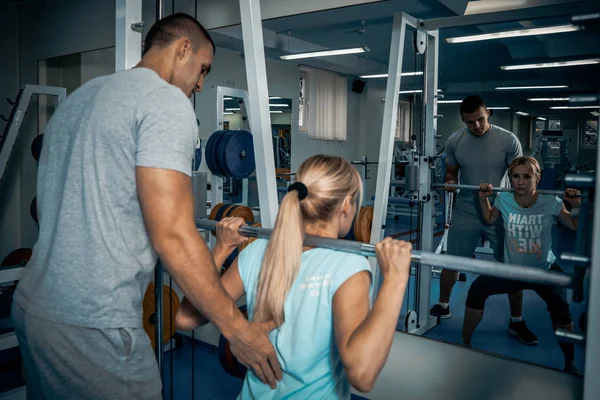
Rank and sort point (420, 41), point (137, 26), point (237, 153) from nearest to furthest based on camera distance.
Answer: point (137, 26) < point (420, 41) < point (237, 153)

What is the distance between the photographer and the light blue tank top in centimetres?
93

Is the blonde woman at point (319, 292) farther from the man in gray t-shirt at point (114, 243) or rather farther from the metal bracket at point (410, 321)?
the metal bracket at point (410, 321)

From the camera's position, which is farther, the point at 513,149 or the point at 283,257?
the point at 513,149

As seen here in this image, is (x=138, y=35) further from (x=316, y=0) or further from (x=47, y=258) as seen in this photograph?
(x=316, y=0)

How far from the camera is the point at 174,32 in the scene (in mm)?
1111

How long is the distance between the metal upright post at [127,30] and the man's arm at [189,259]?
68cm

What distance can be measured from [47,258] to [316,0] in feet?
7.44

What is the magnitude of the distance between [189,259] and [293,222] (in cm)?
22

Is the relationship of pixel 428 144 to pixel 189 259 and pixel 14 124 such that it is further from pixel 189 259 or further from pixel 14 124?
pixel 14 124

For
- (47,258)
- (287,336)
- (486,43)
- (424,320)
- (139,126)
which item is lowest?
(424,320)

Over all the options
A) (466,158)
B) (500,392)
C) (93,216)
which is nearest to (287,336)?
(93,216)

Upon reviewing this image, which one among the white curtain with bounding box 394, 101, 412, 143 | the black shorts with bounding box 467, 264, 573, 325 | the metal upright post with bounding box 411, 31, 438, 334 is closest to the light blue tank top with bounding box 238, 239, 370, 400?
the black shorts with bounding box 467, 264, 573, 325

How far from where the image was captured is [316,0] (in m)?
2.77

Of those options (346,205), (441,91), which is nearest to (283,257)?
(346,205)
